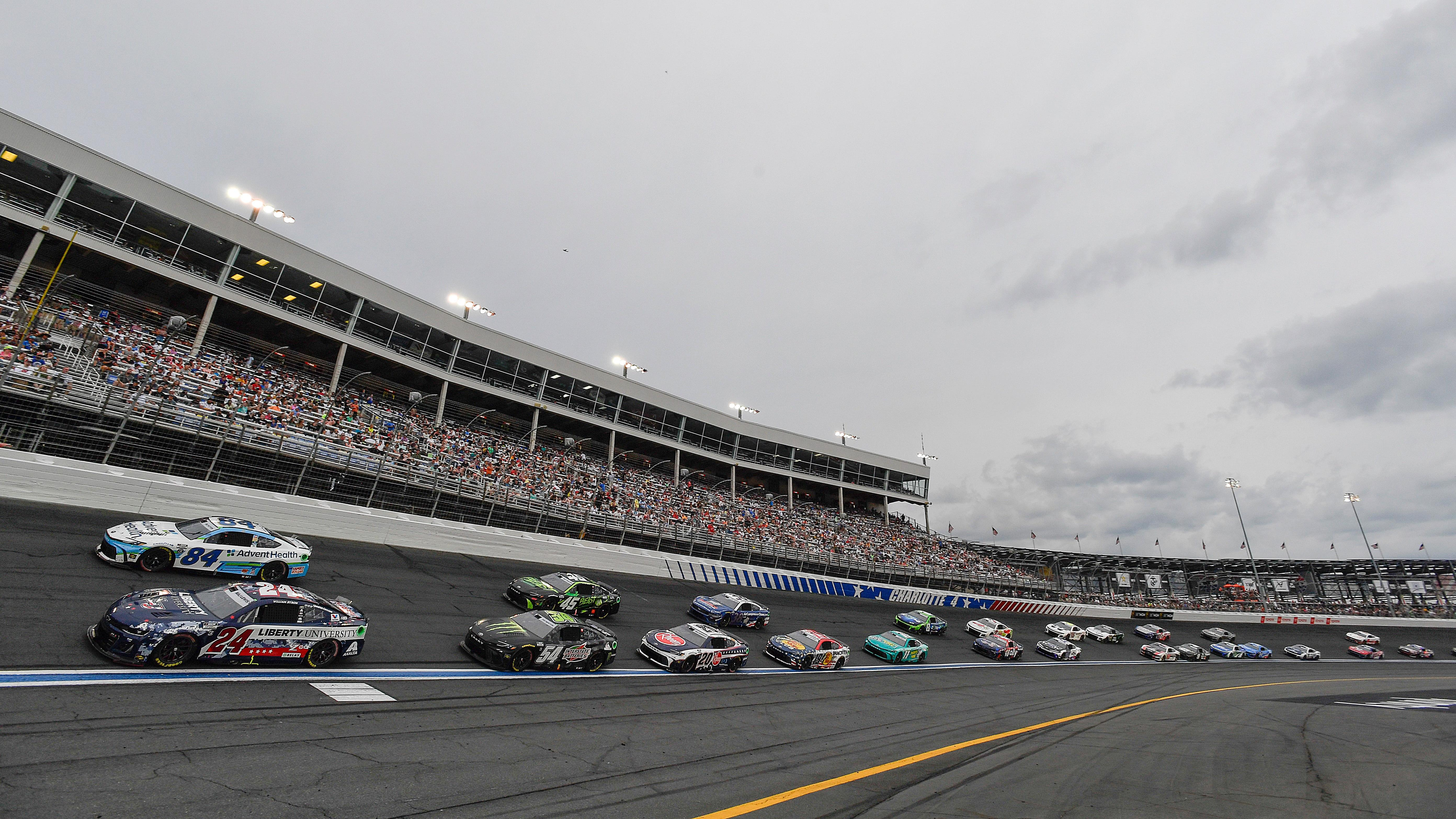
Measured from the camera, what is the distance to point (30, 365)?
1725cm

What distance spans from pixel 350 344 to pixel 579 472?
48.7ft

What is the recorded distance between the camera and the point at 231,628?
9500 millimetres

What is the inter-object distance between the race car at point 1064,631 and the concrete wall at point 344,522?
940cm

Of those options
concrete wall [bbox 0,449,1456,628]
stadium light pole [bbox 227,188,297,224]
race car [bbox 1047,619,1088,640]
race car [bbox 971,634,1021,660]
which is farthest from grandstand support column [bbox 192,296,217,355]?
race car [bbox 1047,619,1088,640]

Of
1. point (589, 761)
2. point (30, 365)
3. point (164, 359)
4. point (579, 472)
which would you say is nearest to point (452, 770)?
point (589, 761)

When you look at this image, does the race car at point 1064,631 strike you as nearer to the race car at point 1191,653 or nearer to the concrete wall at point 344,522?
the race car at point 1191,653

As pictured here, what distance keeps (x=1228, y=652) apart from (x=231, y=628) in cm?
4834

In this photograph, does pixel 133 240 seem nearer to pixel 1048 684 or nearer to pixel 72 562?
pixel 72 562

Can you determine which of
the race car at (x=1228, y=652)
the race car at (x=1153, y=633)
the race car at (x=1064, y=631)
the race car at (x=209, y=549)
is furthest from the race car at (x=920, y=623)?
the race car at (x=209, y=549)

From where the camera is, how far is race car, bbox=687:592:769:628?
21000 millimetres

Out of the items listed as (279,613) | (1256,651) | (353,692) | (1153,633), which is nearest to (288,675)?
(279,613)

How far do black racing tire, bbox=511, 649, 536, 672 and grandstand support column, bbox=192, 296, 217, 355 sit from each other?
24716 mm

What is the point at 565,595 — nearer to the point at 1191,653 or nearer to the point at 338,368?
the point at 338,368

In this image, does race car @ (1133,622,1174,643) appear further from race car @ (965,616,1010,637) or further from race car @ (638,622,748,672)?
race car @ (638,622,748,672)
